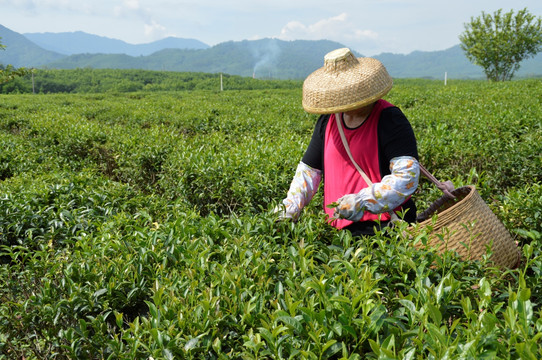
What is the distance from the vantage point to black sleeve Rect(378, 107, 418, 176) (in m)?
2.19

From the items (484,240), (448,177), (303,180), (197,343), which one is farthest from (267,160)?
(197,343)

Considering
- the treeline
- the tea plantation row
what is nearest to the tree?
the treeline

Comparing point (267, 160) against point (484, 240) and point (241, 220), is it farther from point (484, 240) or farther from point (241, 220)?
point (484, 240)

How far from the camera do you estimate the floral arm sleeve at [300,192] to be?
2.41 meters

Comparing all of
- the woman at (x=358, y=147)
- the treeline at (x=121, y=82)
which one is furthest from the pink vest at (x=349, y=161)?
the treeline at (x=121, y=82)

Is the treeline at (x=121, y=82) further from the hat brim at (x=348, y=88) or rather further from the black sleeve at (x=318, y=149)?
the hat brim at (x=348, y=88)

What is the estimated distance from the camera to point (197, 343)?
1.42 meters

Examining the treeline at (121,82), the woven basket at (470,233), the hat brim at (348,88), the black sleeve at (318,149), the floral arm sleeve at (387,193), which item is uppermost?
the treeline at (121,82)

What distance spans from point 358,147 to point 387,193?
1.13 ft

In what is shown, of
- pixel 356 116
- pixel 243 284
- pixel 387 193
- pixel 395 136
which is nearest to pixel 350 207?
pixel 387 193

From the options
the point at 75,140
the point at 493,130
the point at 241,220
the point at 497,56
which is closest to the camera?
the point at 241,220

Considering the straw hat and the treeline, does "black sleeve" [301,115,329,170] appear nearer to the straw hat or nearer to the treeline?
the straw hat

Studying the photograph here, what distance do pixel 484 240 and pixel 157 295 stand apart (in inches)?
58.8

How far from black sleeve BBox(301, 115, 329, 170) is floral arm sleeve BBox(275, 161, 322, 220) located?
33 mm
